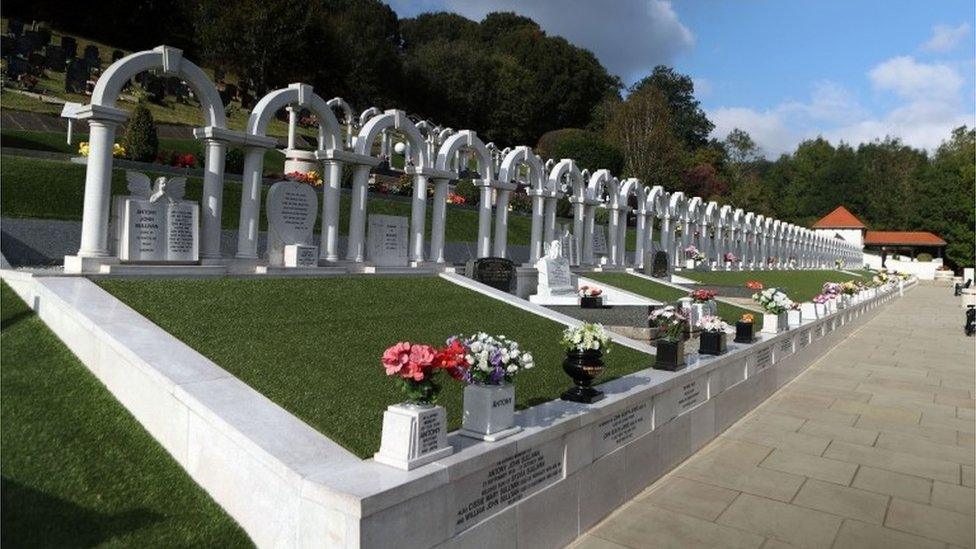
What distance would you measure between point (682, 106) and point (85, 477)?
9173 centimetres

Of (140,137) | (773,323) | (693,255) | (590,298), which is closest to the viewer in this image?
(773,323)

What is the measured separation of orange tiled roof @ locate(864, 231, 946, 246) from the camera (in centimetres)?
8381

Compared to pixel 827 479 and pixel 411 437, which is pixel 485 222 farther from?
pixel 411 437

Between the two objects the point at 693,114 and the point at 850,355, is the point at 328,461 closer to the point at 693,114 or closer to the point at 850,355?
the point at 850,355

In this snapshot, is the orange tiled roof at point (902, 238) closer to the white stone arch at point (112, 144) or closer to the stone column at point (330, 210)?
the stone column at point (330, 210)

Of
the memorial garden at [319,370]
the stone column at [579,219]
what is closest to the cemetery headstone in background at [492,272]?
the memorial garden at [319,370]

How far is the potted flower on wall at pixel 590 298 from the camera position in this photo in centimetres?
1549

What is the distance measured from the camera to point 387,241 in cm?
1323

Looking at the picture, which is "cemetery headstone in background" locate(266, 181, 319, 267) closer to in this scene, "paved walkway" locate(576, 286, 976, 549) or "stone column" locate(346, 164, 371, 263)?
"stone column" locate(346, 164, 371, 263)

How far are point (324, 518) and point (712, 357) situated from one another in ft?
22.4

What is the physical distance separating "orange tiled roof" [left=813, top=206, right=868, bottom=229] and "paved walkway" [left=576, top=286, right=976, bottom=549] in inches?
3292

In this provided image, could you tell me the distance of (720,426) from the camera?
9273mm

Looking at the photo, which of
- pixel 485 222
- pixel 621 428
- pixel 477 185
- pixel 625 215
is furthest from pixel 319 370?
pixel 625 215

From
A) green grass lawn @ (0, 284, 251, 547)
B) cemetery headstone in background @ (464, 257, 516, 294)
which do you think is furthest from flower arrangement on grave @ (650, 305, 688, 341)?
green grass lawn @ (0, 284, 251, 547)
